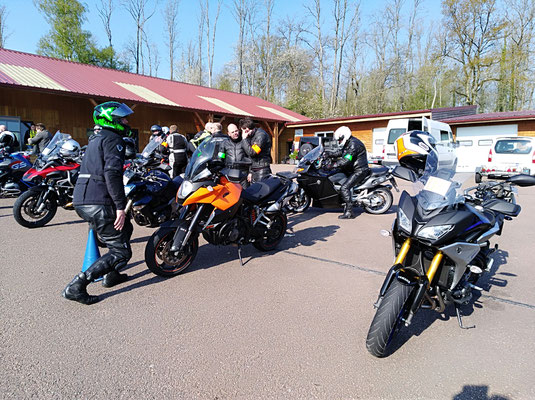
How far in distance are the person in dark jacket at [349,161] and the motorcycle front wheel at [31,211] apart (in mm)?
5363

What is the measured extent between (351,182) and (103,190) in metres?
5.26

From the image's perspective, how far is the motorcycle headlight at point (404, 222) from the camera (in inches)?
106

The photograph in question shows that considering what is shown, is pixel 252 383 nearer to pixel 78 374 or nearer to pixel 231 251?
pixel 78 374

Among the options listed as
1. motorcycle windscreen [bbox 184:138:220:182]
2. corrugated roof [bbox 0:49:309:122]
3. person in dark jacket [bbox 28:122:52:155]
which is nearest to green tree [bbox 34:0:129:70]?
corrugated roof [bbox 0:49:309:122]

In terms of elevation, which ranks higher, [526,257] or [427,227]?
[427,227]

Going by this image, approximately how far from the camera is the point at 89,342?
265cm

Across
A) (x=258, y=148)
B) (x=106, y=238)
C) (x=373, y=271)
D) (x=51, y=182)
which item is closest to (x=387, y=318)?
(x=373, y=271)

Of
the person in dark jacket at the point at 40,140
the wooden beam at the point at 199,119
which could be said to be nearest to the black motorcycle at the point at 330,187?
the person in dark jacket at the point at 40,140

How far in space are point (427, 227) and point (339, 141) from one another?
4928 mm

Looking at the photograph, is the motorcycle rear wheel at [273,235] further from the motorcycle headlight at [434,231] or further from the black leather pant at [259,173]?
the motorcycle headlight at [434,231]

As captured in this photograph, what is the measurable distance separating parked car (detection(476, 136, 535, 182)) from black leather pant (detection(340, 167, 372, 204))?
8159 mm

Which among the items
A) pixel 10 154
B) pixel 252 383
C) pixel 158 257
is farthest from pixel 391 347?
pixel 10 154

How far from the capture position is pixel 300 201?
793 cm

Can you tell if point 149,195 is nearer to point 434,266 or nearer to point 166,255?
point 166,255
